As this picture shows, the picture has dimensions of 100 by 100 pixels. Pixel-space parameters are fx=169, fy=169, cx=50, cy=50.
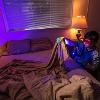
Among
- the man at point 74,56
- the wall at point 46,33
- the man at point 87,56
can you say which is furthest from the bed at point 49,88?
the wall at point 46,33

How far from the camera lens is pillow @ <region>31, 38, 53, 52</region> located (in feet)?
9.29

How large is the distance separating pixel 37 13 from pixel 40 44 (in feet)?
1.81

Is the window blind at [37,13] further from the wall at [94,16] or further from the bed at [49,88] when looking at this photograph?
the bed at [49,88]

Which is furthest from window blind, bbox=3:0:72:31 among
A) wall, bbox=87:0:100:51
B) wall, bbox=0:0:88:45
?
wall, bbox=87:0:100:51

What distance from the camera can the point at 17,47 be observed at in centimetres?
274

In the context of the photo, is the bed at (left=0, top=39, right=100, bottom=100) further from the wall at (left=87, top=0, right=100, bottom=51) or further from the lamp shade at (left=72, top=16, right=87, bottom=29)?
the wall at (left=87, top=0, right=100, bottom=51)

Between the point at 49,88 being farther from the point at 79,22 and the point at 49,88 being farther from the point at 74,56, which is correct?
the point at 79,22

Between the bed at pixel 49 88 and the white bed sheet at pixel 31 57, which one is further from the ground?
the bed at pixel 49 88

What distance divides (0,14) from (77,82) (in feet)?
6.37

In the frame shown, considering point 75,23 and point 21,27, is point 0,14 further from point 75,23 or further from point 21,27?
point 75,23

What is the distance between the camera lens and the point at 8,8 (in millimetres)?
2779

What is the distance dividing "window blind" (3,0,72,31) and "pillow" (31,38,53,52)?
0.25m

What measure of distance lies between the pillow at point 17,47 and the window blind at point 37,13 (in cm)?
26

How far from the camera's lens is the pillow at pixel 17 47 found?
270cm
